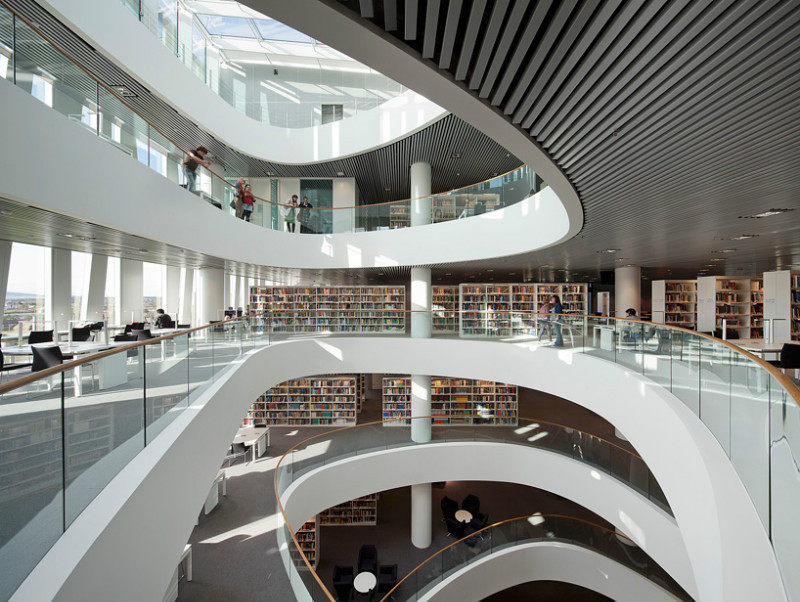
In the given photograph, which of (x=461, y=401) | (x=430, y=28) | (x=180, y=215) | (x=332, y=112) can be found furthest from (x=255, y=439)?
(x=430, y=28)

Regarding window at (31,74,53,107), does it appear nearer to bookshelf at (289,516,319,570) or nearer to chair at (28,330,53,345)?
chair at (28,330,53,345)

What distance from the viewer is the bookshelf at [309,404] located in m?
11.1

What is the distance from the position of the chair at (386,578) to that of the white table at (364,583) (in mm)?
496

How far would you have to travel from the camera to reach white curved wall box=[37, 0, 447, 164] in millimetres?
5668

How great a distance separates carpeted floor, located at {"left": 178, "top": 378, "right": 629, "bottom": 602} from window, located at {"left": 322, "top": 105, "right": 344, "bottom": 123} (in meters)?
8.55

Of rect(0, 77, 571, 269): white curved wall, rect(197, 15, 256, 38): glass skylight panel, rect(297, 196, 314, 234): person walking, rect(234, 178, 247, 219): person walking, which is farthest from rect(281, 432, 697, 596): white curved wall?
rect(197, 15, 256, 38): glass skylight panel

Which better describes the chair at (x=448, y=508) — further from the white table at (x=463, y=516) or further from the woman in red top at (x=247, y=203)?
the woman in red top at (x=247, y=203)

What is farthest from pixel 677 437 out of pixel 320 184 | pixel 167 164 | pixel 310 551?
pixel 320 184

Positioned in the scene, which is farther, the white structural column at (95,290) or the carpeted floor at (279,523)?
the white structural column at (95,290)

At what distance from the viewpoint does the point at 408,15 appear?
1497 mm

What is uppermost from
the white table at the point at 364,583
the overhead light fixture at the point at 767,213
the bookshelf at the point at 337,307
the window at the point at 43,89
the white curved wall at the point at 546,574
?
the window at the point at 43,89

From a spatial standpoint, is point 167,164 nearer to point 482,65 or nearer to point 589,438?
point 482,65

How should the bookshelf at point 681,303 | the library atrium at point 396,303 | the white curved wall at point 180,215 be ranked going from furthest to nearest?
the bookshelf at point 681,303, the white curved wall at point 180,215, the library atrium at point 396,303

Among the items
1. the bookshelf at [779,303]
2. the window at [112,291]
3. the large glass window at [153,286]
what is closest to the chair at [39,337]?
the window at [112,291]
